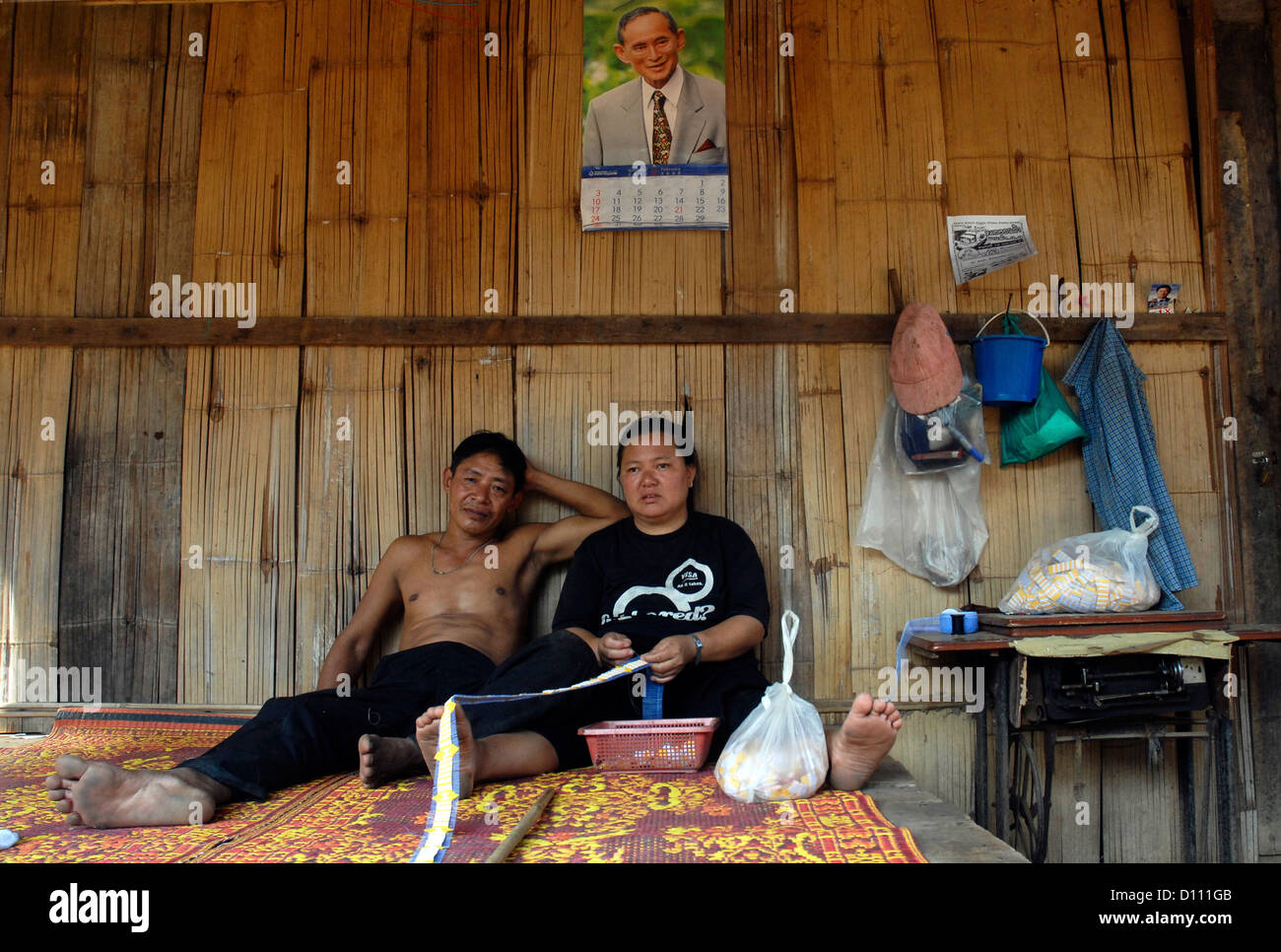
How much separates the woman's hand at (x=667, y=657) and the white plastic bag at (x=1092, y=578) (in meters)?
1.26

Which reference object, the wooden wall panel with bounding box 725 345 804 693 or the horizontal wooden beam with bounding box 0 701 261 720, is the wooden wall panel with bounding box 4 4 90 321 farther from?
the wooden wall panel with bounding box 725 345 804 693

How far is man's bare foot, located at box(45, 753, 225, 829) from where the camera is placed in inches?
93.4

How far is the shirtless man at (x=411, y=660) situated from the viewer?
8.00 ft

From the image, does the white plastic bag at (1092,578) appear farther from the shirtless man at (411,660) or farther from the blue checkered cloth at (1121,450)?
the shirtless man at (411,660)

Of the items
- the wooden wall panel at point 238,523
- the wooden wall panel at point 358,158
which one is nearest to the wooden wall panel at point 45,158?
the wooden wall panel at point 238,523

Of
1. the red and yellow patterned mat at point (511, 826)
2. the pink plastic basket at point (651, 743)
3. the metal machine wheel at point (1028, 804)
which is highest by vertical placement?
the pink plastic basket at point (651, 743)

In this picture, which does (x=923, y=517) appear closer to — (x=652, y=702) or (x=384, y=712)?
(x=652, y=702)

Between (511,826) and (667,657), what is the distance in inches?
31.5

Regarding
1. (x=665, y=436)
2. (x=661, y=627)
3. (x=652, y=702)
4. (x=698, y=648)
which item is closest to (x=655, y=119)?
(x=665, y=436)

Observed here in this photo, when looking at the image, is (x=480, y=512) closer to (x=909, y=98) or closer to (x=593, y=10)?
(x=593, y=10)

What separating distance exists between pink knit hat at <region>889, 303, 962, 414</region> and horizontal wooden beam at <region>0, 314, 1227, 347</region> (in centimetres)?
26

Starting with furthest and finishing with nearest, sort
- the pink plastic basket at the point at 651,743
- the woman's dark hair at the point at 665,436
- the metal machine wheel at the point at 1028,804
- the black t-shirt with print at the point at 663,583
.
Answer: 1. the woman's dark hair at the point at 665,436
2. the black t-shirt with print at the point at 663,583
3. the metal machine wheel at the point at 1028,804
4. the pink plastic basket at the point at 651,743

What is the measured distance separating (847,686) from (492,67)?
3.00 meters

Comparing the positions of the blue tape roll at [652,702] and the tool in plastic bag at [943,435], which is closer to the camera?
the blue tape roll at [652,702]
